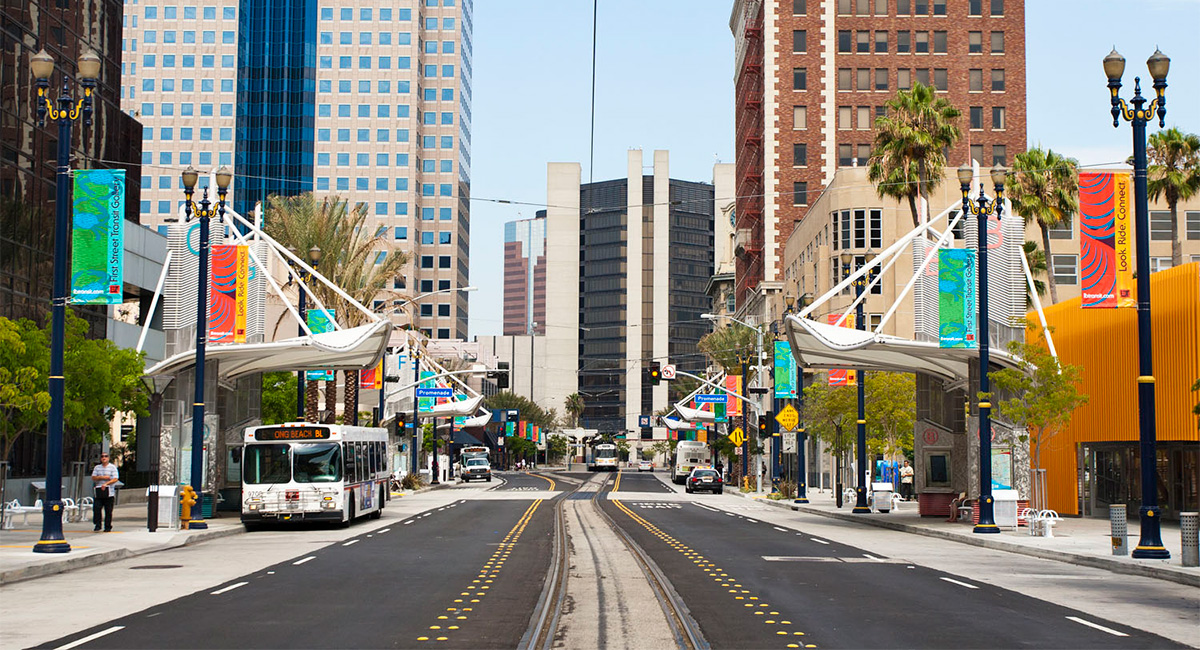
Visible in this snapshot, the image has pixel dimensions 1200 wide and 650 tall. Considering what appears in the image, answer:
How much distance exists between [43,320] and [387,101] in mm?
112054

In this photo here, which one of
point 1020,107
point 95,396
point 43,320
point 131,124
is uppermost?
point 1020,107

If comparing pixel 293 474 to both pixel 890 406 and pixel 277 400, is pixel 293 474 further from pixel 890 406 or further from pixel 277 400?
pixel 277 400

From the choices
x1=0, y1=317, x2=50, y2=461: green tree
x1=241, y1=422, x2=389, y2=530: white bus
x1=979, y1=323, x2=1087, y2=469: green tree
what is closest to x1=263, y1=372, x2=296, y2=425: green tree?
x1=0, y1=317, x2=50, y2=461: green tree

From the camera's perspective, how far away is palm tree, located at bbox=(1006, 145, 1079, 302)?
54.6 m

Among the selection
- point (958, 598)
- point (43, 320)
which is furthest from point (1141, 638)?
point (43, 320)

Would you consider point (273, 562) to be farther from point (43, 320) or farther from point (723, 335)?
point (723, 335)

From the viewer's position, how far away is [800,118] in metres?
98.1

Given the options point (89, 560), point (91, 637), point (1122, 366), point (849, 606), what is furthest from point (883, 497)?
point (91, 637)

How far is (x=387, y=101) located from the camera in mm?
151250

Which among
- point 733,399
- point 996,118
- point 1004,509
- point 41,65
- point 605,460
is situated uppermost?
point 996,118

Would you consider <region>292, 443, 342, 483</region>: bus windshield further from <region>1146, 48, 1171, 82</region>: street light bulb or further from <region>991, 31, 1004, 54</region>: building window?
<region>991, 31, 1004, 54</region>: building window

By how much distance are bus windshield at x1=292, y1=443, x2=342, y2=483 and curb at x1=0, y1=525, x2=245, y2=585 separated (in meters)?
3.03

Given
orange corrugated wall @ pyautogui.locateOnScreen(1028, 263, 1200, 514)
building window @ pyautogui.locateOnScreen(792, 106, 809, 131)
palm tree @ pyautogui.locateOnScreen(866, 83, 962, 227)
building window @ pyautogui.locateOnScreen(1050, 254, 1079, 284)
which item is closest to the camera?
orange corrugated wall @ pyautogui.locateOnScreen(1028, 263, 1200, 514)

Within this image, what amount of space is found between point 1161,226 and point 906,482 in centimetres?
2359
